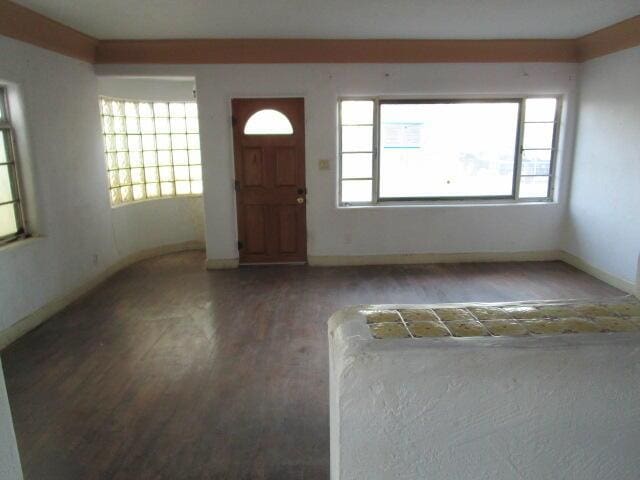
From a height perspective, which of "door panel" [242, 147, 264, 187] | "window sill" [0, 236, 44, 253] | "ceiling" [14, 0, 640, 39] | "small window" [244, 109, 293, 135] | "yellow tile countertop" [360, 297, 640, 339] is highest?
"ceiling" [14, 0, 640, 39]

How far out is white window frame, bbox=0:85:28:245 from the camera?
3906 mm

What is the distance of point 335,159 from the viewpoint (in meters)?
5.62

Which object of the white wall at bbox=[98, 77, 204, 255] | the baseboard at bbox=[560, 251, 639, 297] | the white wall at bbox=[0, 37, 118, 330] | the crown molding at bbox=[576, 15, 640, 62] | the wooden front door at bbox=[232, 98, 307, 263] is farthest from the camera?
the white wall at bbox=[98, 77, 204, 255]

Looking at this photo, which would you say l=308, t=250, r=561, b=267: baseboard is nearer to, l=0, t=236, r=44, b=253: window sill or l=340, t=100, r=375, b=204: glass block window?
l=340, t=100, r=375, b=204: glass block window

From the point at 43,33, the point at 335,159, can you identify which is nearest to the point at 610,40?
the point at 335,159

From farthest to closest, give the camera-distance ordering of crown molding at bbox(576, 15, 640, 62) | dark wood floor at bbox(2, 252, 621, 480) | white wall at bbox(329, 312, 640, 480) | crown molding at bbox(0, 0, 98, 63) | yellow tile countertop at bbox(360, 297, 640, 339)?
crown molding at bbox(576, 15, 640, 62), crown molding at bbox(0, 0, 98, 63), dark wood floor at bbox(2, 252, 621, 480), yellow tile countertop at bbox(360, 297, 640, 339), white wall at bbox(329, 312, 640, 480)

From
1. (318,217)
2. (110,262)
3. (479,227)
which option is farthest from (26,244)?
(479,227)

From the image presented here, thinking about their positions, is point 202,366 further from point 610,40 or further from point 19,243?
point 610,40

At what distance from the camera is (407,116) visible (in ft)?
18.6

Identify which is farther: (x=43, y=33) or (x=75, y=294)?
(x=75, y=294)

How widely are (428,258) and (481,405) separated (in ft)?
16.4

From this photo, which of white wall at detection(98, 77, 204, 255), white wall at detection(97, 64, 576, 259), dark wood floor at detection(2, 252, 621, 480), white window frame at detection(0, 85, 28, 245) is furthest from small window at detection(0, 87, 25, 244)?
white wall at detection(97, 64, 576, 259)

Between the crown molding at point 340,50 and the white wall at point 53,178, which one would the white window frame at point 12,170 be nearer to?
the white wall at point 53,178

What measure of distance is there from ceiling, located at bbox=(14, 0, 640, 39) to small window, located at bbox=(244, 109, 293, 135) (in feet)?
2.90
